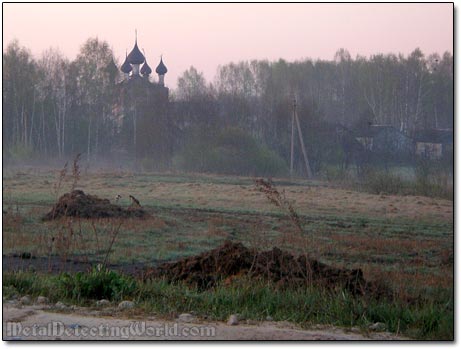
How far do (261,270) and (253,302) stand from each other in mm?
1237

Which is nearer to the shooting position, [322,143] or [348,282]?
[348,282]

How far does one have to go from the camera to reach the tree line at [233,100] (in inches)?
382

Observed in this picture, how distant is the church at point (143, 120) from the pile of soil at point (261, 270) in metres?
1.70

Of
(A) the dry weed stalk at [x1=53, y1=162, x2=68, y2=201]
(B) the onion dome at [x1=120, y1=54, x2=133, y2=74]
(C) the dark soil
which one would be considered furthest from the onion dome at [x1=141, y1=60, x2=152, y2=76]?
(C) the dark soil

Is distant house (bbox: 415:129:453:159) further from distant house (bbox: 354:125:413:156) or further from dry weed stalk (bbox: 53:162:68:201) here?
dry weed stalk (bbox: 53:162:68:201)

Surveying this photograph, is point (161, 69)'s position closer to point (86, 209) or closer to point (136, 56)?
point (136, 56)

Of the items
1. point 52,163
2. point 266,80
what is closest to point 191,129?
point 266,80

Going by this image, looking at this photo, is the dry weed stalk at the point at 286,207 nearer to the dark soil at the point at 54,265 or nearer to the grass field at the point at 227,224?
the grass field at the point at 227,224

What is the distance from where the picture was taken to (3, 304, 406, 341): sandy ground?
6.50m

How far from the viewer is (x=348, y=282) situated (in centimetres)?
827

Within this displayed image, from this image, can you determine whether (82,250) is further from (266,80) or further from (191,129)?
(266,80)

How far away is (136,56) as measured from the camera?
31.9ft

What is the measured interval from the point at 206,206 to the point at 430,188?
116 inches

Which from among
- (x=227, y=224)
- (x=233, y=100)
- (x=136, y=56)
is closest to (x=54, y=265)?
(x=227, y=224)
